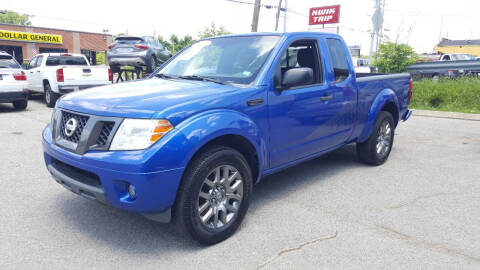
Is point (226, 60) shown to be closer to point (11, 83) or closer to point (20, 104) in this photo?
point (11, 83)

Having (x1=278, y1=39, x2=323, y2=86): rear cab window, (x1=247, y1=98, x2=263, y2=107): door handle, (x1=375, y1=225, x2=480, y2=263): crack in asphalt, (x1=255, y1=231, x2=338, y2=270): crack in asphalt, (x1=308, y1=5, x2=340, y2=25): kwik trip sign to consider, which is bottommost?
(x1=255, y1=231, x2=338, y2=270): crack in asphalt

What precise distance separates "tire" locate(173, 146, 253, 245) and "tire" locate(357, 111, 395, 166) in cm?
272

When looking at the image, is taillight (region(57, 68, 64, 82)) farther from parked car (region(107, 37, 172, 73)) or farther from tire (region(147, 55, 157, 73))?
tire (region(147, 55, 157, 73))

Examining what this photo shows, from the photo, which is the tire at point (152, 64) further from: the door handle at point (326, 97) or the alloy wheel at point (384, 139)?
the door handle at point (326, 97)

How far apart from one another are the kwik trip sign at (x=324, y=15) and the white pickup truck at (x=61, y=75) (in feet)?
98.7

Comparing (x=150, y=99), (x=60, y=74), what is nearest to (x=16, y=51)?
(x=60, y=74)

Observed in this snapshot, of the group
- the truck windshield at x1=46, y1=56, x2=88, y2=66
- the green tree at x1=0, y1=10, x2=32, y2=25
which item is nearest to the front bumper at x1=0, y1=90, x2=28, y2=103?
the truck windshield at x1=46, y1=56, x2=88, y2=66

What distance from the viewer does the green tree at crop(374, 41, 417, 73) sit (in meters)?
15.5

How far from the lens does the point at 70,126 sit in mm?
3178

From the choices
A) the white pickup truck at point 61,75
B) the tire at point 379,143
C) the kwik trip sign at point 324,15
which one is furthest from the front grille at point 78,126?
the kwik trip sign at point 324,15

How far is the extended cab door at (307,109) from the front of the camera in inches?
148

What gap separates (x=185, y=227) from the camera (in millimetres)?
2990

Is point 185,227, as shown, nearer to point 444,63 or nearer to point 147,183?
point 147,183

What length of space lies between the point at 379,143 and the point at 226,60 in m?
2.93
